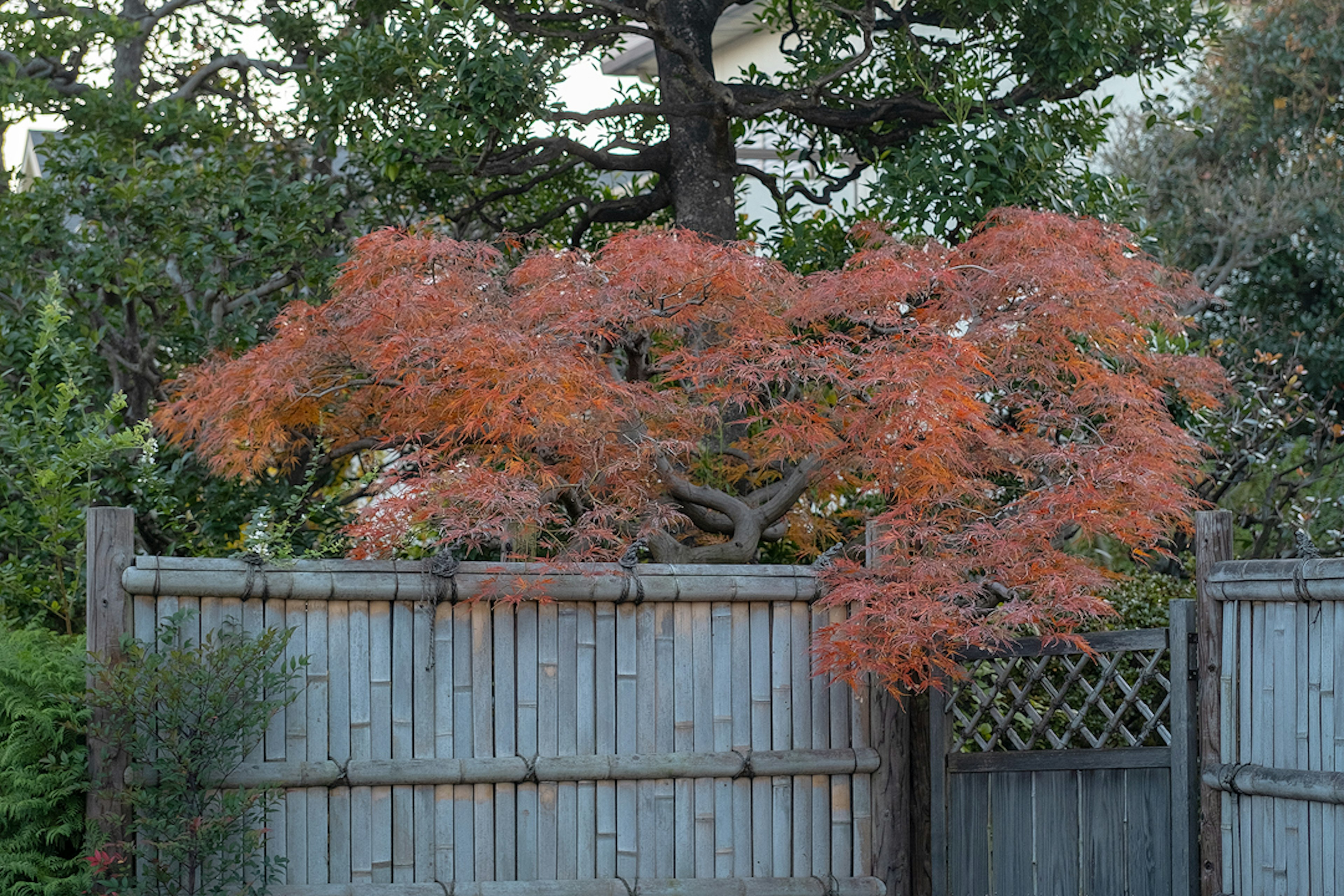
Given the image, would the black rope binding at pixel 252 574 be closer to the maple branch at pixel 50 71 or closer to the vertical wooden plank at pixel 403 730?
the vertical wooden plank at pixel 403 730

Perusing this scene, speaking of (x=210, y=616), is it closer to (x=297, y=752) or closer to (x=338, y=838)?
(x=297, y=752)

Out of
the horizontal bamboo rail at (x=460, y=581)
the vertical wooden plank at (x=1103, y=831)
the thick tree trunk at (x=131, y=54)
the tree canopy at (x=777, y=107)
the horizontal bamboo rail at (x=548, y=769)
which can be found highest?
the thick tree trunk at (x=131, y=54)

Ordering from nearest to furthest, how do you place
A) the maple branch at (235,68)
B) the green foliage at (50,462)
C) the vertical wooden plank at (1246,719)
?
1. the vertical wooden plank at (1246,719)
2. the green foliage at (50,462)
3. the maple branch at (235,68)

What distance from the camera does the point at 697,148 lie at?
314 inches

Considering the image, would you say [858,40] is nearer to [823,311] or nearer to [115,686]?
[823,311]

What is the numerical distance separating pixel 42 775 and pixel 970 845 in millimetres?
3724

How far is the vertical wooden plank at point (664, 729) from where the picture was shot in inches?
222

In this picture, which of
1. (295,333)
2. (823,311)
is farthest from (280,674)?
(823,311)

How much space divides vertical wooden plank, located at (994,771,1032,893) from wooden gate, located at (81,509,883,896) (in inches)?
20.5

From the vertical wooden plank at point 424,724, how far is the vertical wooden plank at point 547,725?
0.41 metres

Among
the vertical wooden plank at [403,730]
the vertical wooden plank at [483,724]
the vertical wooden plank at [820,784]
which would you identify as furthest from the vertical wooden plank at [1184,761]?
the vertical wooden plank at [403,730]

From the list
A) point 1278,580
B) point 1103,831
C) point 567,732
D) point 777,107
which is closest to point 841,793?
point 1103,831

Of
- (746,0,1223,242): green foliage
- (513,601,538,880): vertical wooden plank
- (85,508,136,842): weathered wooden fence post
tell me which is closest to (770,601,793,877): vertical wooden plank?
(513,601,538,880): vertical wooden plank

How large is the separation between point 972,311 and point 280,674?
3317mm
